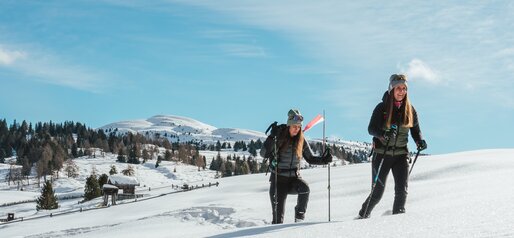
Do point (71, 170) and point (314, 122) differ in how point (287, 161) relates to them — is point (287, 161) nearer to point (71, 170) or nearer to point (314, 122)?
point (314, 122)

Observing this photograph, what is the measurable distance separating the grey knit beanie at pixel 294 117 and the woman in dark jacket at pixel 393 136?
4.75ft

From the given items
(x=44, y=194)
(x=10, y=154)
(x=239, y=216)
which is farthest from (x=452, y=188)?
(x=10, y=154)

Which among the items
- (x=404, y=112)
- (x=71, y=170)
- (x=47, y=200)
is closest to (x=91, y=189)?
(x=47, y=200)

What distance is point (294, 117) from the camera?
833 centimetres

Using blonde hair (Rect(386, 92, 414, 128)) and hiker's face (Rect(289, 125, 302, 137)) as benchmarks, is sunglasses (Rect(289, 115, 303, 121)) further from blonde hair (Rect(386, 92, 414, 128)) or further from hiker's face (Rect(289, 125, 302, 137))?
blonde hair (Rect(386, 92, 414, 128))

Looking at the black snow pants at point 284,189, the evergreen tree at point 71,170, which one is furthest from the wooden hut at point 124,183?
the evergreen tree at point 71,170

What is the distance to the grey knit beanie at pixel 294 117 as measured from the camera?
8.30m

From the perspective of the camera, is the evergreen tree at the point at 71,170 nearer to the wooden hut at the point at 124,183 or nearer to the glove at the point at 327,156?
the wooden hut at the point at 124,183

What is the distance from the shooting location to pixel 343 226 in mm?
5434

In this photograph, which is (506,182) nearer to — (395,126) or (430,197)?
(430,197)

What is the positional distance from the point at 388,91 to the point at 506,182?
5.04 m

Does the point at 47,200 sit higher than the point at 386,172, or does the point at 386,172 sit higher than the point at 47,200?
the point at 386,172

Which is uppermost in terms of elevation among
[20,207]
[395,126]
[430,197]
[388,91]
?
[388,91]

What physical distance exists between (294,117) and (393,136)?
1.77 m
